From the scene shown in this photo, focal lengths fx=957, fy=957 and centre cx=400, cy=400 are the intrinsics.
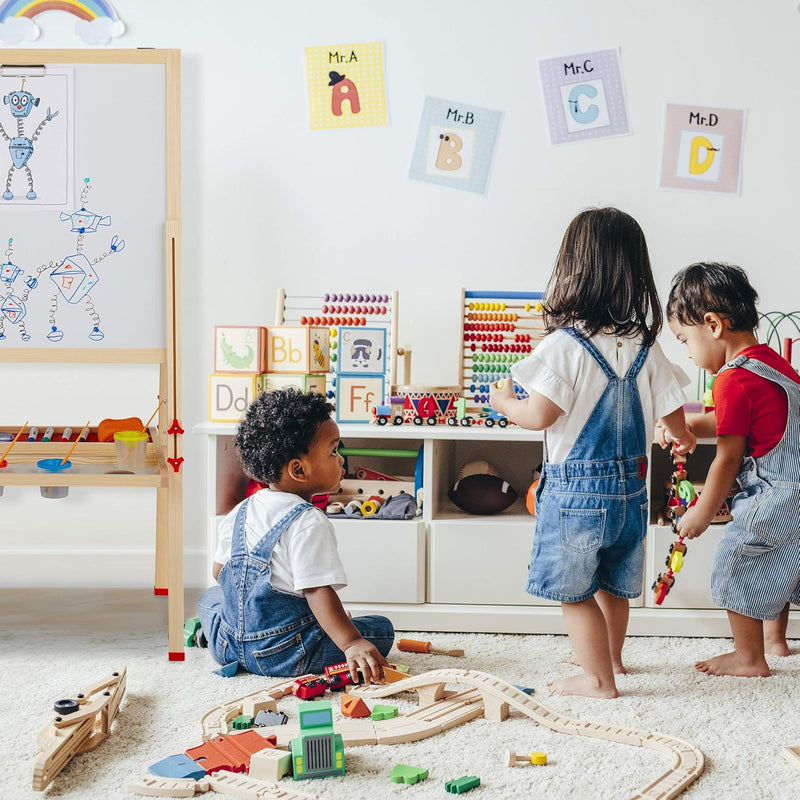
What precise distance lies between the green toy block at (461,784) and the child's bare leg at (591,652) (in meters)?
0.43

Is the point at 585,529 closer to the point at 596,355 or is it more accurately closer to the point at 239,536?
the point at 596,355

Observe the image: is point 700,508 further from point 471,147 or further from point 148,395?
point 148,395

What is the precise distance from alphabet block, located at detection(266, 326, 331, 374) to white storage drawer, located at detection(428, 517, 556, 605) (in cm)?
47

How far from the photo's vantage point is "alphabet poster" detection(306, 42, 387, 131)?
2615 millimetres

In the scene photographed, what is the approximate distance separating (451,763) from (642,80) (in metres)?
1.93

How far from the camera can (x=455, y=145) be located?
2.62 metres

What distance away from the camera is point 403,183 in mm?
2641

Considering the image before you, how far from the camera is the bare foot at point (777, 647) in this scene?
1969 millimetres

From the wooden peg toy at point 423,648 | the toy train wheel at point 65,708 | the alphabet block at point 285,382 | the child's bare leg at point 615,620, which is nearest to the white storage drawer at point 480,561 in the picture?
the wooden peg toy at point 423,648

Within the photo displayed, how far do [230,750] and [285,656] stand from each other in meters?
0.39

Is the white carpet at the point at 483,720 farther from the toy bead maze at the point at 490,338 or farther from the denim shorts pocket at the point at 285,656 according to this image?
the toy bead maze at the point at 490,338

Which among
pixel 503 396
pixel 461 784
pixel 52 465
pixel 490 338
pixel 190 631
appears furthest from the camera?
pixel 490 338

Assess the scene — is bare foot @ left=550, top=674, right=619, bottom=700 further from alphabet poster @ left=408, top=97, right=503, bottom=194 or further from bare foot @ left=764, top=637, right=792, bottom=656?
alphabet poster @ left=408, top=97, right=503, bottom=194

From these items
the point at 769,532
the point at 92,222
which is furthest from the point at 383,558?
the point at 92,222
